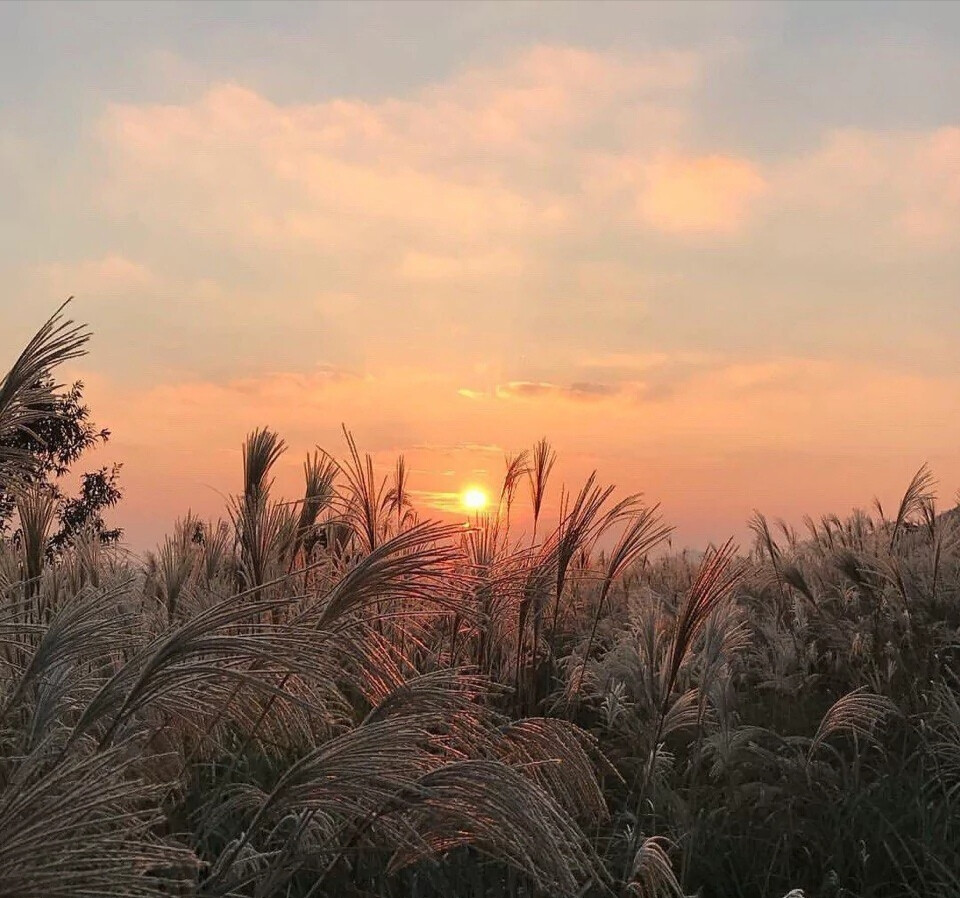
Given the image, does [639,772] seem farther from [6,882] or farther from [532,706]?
[6,882]

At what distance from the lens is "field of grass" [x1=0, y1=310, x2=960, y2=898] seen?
→ 202 cm

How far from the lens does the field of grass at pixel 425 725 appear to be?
202 cm

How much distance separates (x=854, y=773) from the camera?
4.78 meters

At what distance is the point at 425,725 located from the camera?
8.02ft

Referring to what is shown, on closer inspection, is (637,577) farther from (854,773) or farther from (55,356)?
(55,356)

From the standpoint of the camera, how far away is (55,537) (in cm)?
1692

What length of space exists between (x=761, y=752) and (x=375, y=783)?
3.51 metres

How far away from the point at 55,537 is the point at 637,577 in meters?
10.1

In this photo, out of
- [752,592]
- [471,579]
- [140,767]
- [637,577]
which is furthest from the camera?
[637,577]

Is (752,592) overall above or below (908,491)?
below

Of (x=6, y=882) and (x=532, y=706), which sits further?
(x=532, y=706)

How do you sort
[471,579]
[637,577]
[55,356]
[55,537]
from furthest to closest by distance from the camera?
[55,537] → [637,577] → [471,579] → [55,356]

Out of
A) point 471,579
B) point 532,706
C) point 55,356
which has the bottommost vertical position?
point 532,706

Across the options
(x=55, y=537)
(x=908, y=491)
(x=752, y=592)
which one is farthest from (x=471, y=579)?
(x=55, y=537)
